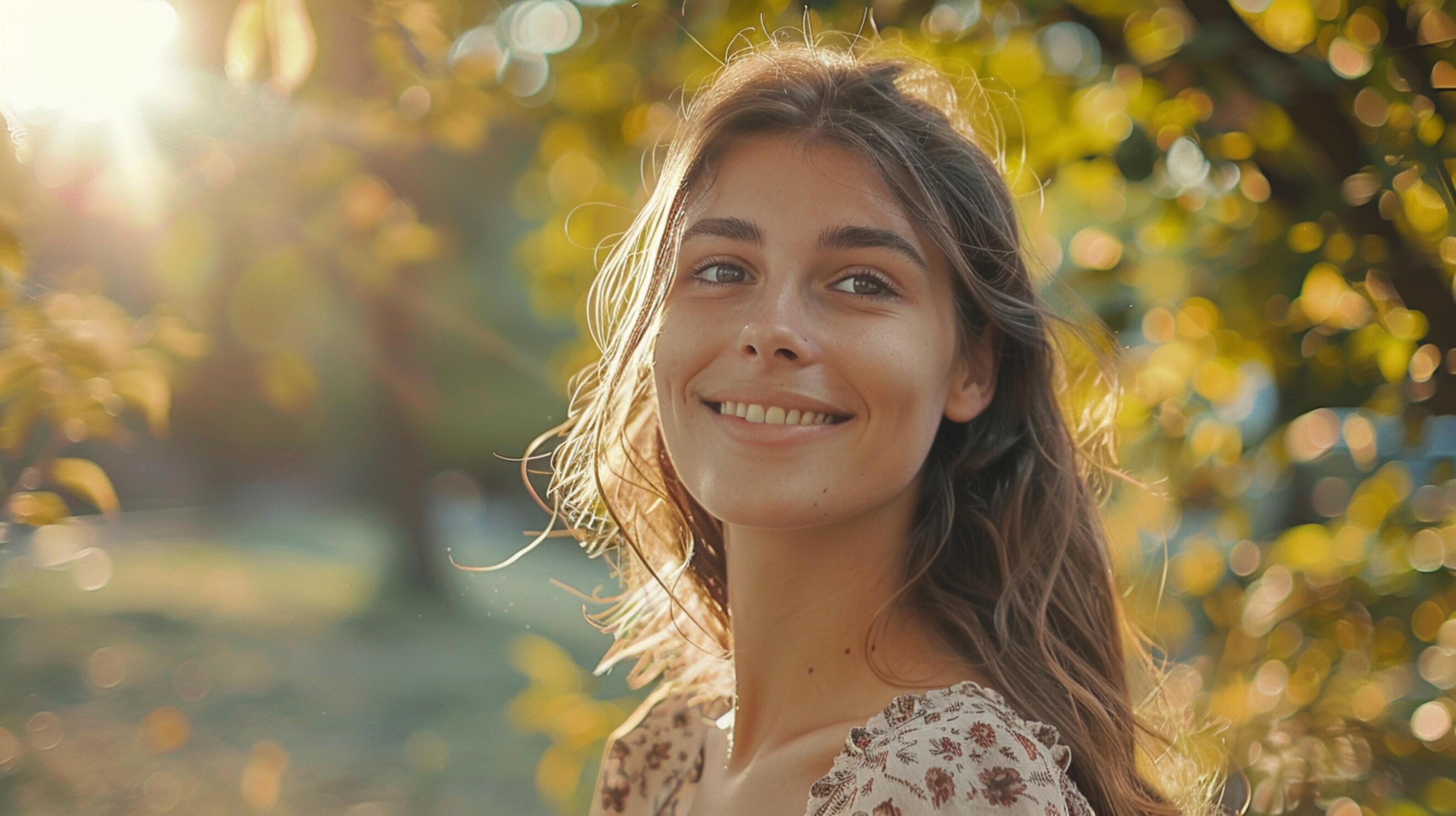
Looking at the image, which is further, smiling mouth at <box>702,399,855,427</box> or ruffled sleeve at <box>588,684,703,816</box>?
ruffled sleeve at <box>588,684,703,816</box>

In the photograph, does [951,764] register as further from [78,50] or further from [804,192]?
[78,50]

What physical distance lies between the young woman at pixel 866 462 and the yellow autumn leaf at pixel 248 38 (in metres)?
0.53

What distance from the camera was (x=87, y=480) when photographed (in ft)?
4.87

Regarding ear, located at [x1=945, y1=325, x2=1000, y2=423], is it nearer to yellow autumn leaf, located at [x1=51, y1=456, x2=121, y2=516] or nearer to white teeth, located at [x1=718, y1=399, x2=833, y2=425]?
white teeth, located at [x1=718, y1=399, x2=833, y2=425]

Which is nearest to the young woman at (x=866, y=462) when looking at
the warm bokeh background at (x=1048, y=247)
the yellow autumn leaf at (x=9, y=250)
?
the warm bokeh background at (x=1048, y=247)

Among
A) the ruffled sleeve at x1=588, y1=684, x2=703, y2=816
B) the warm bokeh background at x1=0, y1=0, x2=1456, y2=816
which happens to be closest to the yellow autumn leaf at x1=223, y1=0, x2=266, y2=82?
the warm bokeh background at x1=0, y1=0, x2=1456, y2=816

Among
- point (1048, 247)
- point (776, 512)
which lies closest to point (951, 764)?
point (776, 512)

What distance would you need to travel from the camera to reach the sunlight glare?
1353 millimetres

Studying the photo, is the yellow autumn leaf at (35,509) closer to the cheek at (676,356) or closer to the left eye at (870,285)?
the cheek at (676,356)

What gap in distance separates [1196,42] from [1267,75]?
0.12 metres

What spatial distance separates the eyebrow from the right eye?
0.11 feet

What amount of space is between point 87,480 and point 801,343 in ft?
2.99

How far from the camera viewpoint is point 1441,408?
1830 mm

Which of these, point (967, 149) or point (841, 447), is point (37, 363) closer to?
point (841, 447)
